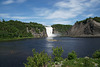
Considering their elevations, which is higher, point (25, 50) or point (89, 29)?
point (89, 29)

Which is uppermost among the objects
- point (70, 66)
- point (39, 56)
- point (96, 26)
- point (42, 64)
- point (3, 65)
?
point (96, 26)

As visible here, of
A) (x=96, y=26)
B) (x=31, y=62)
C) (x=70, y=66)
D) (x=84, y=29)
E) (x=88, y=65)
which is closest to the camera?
(x=31, y=62)

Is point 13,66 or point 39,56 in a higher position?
point 39,56

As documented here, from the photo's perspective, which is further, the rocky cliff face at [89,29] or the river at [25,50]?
the rocky cliff face at [89,29]

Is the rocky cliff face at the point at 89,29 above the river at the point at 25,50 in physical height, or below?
above

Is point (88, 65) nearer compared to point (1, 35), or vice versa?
point (88, 65)

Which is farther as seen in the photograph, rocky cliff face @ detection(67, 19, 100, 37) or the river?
rocky cliff face @ detection(67, 19, 100, 37)

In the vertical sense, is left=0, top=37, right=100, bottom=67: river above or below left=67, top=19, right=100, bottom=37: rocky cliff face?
below

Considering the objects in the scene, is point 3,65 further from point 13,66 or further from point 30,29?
point 30,29

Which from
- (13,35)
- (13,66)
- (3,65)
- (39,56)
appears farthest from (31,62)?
(13,35)

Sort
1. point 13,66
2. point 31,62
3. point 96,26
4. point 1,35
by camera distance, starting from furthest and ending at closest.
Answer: point 96,26
point 1,35
point 13,66
point 31,62

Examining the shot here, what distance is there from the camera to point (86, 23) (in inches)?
7156

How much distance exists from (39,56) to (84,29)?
173m

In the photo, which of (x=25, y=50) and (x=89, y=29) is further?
(x=89, y=29)
